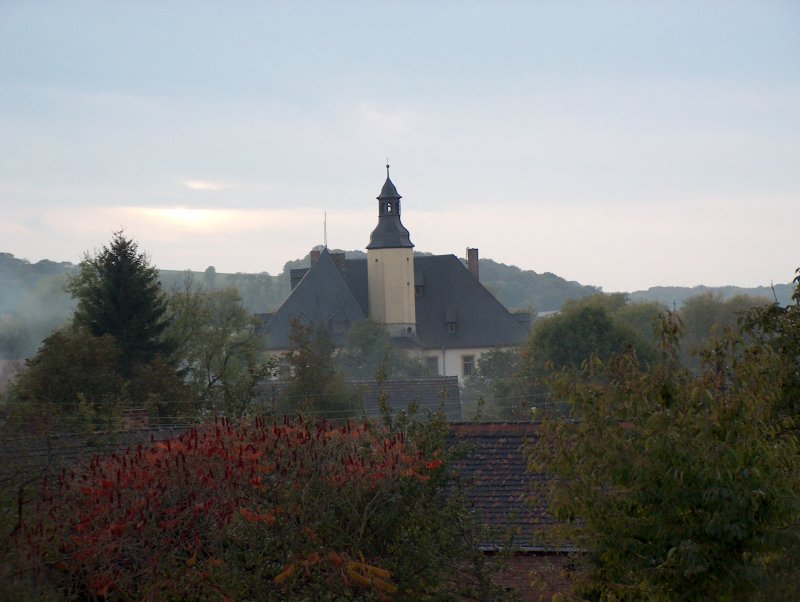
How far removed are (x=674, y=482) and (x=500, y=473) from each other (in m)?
8.96

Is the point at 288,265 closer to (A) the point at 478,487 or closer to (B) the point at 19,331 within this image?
(B) the point at 19,331

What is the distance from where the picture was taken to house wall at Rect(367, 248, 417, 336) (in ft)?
244

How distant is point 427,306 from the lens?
76.8 m

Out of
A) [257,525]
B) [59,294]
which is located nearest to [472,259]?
[59,294]

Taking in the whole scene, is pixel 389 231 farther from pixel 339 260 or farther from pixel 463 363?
pixel 463 363

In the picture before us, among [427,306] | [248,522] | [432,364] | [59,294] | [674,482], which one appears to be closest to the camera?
[674,482]

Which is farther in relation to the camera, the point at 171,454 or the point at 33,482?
the point at 33,482

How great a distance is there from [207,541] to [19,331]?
55.4 metres

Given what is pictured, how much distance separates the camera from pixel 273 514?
9.23 meters

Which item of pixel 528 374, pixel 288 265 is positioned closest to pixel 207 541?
pixel 528 374

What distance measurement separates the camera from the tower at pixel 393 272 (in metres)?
74.0

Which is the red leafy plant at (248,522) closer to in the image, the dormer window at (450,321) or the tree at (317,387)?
the tree at (317,387)

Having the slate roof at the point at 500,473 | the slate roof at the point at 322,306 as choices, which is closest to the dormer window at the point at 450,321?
the slate roof at the point at 322,306

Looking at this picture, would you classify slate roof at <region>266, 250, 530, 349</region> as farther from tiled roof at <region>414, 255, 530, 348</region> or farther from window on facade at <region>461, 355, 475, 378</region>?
window on facade at <region>461, 355, 475, 378</region>
